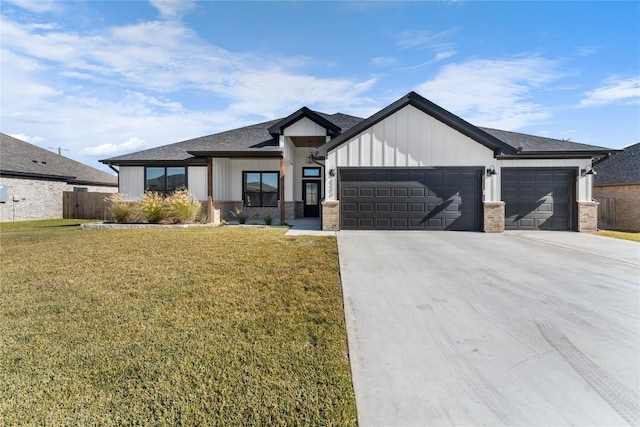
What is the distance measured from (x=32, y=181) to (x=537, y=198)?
2736 cm

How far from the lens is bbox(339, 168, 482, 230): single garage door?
11523 mm

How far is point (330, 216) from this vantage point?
1145cm

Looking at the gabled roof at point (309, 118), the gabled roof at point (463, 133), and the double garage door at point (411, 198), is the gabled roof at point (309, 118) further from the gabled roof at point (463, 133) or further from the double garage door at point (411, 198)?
the double garage door at point (411, 198)

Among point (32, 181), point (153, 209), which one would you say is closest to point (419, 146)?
point (153, 209)

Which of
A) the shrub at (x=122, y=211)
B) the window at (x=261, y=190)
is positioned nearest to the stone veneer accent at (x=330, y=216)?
the window at (x=261, y=190)

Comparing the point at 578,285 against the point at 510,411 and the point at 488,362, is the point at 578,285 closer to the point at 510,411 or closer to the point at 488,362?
the point at 488,362

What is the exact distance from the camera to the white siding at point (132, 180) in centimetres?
1611

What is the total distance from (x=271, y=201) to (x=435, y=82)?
1004cm

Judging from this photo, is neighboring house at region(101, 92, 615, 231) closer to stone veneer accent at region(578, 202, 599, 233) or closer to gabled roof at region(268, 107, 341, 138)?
stone veneer accent at region(578, 202, 599, 233)

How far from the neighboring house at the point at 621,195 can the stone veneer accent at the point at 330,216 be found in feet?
42.0

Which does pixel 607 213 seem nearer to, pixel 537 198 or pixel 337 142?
pixel 537 198

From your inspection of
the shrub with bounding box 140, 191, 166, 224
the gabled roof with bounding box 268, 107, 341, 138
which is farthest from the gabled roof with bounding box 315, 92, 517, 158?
the shrub with bounding box 140, 191, 166, 224

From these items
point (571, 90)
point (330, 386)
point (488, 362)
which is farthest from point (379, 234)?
point (571, 90)

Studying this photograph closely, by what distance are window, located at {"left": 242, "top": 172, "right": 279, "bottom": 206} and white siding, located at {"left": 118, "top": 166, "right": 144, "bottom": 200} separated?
5.61 m
